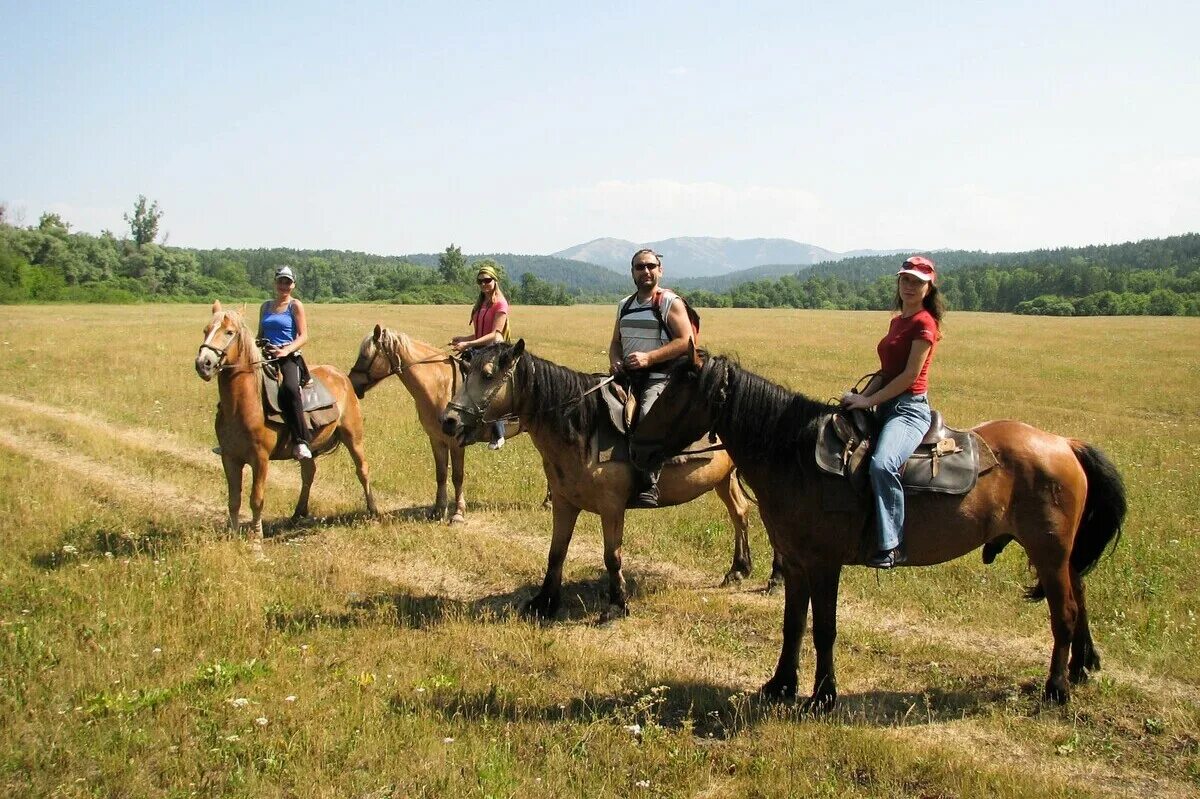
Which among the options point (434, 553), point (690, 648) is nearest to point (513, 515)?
point (434, 553)

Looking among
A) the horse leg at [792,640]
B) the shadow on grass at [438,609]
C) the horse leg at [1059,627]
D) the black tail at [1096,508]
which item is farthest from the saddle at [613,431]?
the black tail at [1096,508]

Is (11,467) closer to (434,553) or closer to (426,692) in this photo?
(434,553)

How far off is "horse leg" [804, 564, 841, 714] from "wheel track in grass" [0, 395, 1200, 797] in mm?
497

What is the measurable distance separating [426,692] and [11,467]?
35.7ft

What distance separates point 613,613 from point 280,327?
565cm

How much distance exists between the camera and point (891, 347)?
5.93m

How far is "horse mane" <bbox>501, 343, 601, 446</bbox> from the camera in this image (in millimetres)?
7496

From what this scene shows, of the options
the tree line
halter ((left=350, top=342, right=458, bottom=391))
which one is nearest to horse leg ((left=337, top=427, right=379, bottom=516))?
halter ((left=350, top=342, right=458, bottom=391))

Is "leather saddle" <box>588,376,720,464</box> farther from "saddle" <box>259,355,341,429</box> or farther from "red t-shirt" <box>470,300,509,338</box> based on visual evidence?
"saddle" <box>259,355,341,429</box>

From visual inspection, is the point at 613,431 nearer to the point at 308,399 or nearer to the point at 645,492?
the point at 645,492

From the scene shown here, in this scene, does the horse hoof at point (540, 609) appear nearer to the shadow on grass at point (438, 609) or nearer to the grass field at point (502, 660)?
the shadow on grass at point (438, 609)

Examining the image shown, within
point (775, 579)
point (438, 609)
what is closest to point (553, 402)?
point (438, 609)

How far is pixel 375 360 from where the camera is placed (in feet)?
36.2

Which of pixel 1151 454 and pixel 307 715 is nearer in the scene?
pixel 307 715
